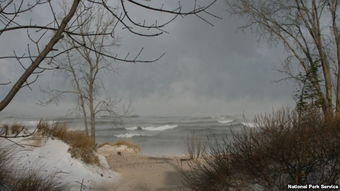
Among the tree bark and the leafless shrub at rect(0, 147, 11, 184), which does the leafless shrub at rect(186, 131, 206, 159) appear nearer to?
the leafless shrub at rect(0, 147, 11, 184)

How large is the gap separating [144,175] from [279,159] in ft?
27.4

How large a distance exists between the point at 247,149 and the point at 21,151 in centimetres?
794

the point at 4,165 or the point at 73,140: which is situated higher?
the point at 73,140

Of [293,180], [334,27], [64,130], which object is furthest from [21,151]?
[334,27]

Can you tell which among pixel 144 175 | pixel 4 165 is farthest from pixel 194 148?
pixel 4 165

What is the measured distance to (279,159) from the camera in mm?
4957

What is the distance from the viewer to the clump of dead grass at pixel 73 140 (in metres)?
12.4

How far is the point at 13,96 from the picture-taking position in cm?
160

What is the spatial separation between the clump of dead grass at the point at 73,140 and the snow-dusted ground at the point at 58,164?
0.29 meters

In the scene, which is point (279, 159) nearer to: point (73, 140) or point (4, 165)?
point (4, 165)

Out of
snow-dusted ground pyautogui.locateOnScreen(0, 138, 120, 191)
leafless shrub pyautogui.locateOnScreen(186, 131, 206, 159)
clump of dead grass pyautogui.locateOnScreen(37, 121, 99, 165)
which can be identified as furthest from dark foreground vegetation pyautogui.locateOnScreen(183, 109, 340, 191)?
clump of dead grass pyautogui.locateOnScreen(37, 121, 99, 165)

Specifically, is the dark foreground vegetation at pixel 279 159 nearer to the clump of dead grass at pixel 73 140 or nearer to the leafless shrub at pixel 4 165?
the leafless shrub at pixel 4 165

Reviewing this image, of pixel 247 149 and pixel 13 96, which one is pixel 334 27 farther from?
→ pixel 13 96

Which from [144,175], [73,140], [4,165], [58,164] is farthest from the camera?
[73,140]
